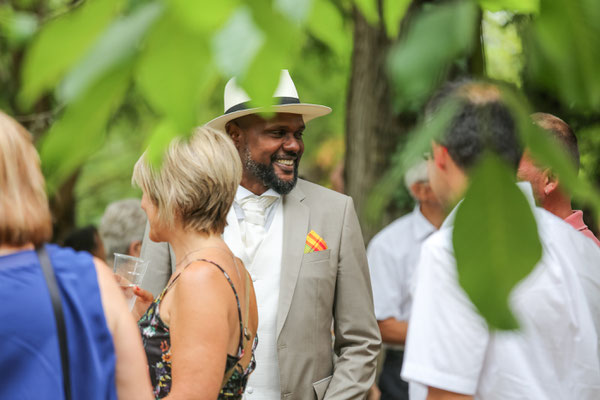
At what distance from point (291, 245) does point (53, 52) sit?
2.77 m

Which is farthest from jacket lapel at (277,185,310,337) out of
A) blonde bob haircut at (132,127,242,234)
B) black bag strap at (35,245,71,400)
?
black bag strap at (35,245,71,400)

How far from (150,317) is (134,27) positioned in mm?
1916

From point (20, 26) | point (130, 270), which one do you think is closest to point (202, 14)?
Result: point (20, 26)

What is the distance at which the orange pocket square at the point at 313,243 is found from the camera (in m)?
3.45

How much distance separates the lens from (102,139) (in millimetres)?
725

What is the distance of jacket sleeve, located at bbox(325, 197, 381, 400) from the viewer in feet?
11.2

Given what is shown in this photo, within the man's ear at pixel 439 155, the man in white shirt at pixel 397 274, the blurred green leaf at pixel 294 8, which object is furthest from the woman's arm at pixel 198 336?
the man in white shirt at pixel 397 274

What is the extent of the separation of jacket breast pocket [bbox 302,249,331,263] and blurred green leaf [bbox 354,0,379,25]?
2485mm

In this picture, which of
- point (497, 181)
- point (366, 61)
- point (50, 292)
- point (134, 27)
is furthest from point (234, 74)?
point (366, 61)

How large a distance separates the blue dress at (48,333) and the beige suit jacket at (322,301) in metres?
1.33

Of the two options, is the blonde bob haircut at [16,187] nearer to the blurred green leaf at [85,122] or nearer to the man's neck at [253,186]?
the blurred green leaf at [85,122]

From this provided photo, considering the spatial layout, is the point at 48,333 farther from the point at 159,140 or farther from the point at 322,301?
the point at 322,301

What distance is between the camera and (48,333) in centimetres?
193

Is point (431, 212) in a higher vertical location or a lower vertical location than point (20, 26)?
lower
